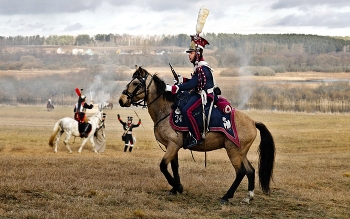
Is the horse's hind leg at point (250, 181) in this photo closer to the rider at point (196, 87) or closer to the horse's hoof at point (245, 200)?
the horse's hoof at point (245, 200)

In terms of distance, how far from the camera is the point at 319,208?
12602 mm

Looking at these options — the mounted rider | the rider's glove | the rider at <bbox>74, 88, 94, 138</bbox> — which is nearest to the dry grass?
the mounted rider

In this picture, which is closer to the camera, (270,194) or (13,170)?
(270,194)

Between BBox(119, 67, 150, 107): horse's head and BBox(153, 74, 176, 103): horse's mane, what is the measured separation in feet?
0.77

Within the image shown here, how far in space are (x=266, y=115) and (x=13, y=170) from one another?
4775 centimetres

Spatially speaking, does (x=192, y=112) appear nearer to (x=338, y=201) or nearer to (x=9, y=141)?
(x=338, y=201)

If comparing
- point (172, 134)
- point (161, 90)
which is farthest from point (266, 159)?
point (161, 90)

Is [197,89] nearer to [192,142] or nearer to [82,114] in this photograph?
[192,142]

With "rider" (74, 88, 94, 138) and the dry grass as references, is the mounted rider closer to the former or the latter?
the dry grass

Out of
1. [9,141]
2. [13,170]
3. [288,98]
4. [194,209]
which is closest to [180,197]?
[194,209]

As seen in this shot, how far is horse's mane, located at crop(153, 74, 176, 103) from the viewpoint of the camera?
523 inches

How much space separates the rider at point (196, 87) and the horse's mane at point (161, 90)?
14.2 inches

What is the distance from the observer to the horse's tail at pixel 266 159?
1372 centimetres

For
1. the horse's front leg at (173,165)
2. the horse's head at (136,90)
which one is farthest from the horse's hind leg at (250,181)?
the horse's head at (136,90)
